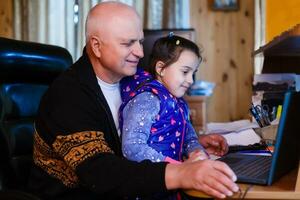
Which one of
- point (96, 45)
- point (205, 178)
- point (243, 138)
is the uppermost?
point (96, 45)

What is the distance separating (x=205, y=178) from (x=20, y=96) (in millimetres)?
874

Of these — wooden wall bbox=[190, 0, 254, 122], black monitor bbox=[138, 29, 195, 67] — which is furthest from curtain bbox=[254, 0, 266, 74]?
black monitor bbox=[138, 29, 195, 67]

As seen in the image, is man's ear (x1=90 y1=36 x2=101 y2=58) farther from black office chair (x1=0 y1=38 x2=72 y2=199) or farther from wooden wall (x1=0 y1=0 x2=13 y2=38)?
wooden wall (x1=0 y1=0 x2=13 y2=38)

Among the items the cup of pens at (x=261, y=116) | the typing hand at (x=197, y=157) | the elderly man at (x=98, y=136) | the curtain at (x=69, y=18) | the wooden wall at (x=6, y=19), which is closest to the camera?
the elderly man at (x=98, y=136)

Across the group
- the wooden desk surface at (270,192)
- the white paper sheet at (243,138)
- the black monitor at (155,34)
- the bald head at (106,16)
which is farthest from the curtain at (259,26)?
the wooden desk surface at (270,192)

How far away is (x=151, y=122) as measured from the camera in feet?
3.85

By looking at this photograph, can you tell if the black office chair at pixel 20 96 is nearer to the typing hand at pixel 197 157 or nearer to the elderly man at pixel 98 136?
the elderly man at pixel 98 136

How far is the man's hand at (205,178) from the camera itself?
0.81 meters

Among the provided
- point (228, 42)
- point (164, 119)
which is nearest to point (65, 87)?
point (164, 119)

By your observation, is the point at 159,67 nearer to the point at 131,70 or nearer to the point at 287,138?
the point at 131,70

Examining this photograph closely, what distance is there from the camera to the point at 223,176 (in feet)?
2.70

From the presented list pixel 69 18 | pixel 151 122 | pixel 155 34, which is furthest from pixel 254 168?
pixel 69 18

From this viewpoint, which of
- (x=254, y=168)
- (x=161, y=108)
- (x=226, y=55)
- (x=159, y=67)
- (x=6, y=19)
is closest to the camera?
(x=254, y=168)

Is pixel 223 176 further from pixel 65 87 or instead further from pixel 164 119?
pixel 65 87
